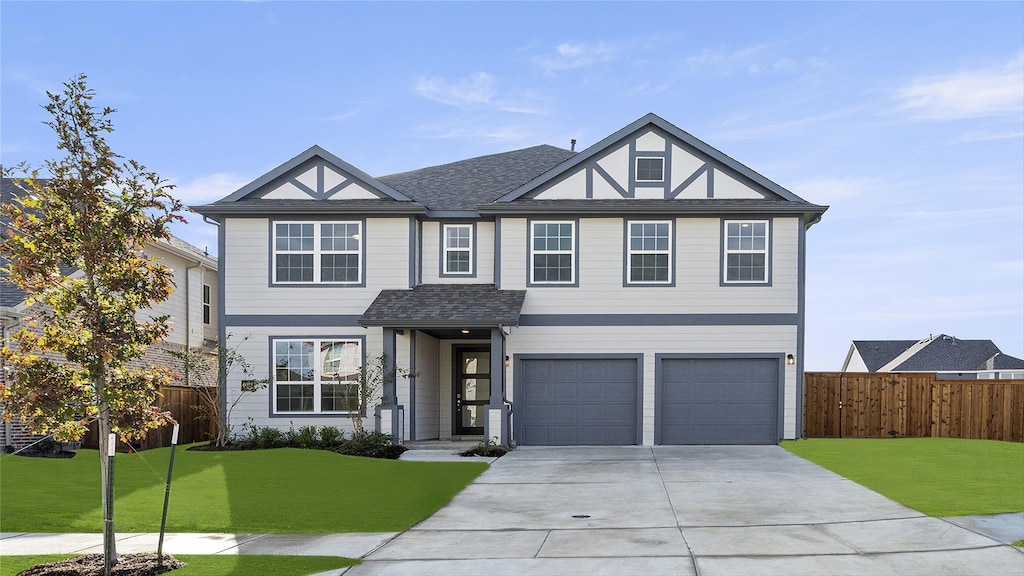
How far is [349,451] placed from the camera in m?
18.8

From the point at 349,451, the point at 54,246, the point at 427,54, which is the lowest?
the point at 349,451

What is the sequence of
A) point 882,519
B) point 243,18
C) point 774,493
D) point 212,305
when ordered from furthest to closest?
1. point 212,305
2. point 243,18
3. point 774,493
4. point 882,519

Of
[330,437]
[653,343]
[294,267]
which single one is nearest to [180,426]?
[330,437]

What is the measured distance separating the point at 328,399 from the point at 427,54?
814cm

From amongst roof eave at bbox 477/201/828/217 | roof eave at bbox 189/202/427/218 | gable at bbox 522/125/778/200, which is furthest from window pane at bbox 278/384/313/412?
gable at bbox 522/125/778/200

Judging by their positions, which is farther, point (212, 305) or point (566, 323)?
point (212, 305)

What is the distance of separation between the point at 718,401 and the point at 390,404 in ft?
24.9

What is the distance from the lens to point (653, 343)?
67.7 feet

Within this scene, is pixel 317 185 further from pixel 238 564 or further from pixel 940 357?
pixel 940 357

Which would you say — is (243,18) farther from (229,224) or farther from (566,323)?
(566,323)

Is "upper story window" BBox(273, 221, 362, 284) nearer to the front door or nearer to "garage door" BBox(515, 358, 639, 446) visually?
the front door

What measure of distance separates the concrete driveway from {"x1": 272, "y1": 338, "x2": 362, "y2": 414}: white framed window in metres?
6.24

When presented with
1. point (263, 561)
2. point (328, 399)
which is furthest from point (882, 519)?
point (328, 399)

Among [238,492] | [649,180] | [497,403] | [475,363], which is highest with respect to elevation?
[649,180]
